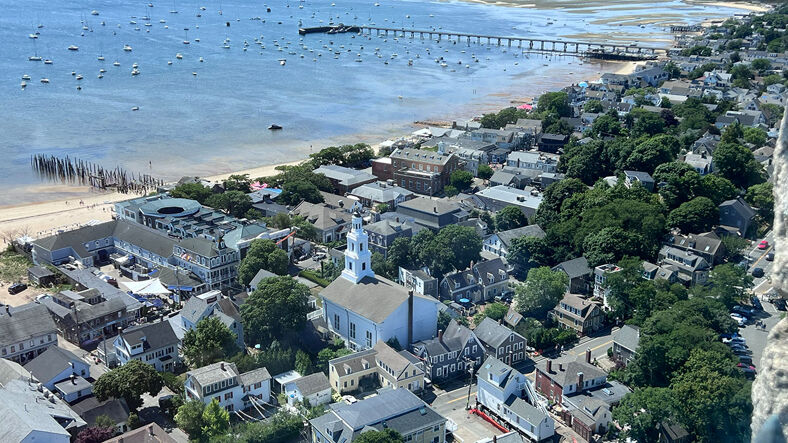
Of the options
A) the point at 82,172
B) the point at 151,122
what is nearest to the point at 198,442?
the point at 82,172

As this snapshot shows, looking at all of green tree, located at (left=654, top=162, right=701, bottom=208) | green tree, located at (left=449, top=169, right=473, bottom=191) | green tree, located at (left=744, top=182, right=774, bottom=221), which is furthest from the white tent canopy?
green tree, located at (left=744, top=182, right=774, bottom=221)

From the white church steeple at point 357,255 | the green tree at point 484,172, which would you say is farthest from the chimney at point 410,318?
the green tree at point 484,172

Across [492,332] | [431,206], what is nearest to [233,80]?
[431,206]

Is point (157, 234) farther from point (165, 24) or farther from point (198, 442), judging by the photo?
point (165, 24)

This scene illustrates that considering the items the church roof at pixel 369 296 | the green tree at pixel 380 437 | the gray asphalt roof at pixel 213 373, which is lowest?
the gray asphalt roof at pixel 213 373

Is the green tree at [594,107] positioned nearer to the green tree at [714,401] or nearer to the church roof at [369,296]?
the church roof at [369,296]

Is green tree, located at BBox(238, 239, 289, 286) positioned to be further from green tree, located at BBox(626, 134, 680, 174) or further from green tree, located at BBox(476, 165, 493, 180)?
green tree, located at BBox(626, 134, 680, 174)

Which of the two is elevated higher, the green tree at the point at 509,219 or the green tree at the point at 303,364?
the green tree at the point at 509,219
